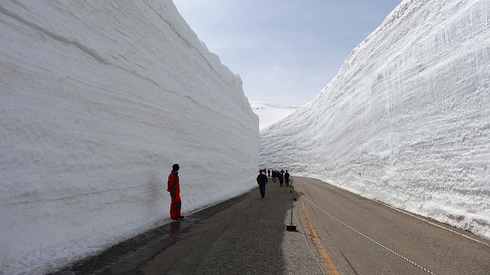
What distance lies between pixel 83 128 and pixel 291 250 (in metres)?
5.03

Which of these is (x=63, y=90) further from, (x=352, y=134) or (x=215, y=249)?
(x=352, y=134)

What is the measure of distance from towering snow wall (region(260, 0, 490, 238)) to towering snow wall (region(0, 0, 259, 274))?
9284mm

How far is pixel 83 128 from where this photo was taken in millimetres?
6957

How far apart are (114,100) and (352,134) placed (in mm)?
28376

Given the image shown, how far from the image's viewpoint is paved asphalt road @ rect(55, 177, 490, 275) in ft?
15.4

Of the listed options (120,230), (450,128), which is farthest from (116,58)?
(450,128)

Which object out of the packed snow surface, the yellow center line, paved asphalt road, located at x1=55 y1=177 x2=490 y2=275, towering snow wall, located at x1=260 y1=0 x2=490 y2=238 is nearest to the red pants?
paved asphalt road, located at x1=55 y1=177 x2=490 y2=275

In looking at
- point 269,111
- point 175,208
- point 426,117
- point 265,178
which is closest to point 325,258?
point 175,208

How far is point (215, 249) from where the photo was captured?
5684 mm

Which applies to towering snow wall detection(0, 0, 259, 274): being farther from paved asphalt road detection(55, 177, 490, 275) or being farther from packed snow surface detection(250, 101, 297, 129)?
packed snow surface detection(250, 101, 297, 129)

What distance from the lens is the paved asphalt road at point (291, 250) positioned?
15.4 ft

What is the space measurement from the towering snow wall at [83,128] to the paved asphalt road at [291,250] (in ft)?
2.85

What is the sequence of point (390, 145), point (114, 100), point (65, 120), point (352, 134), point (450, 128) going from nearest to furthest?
point (65, 120) < point (114, 100) < point (450, 128) < point (390, 145) < point (352, 134)

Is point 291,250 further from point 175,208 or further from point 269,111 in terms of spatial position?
point 269,111
